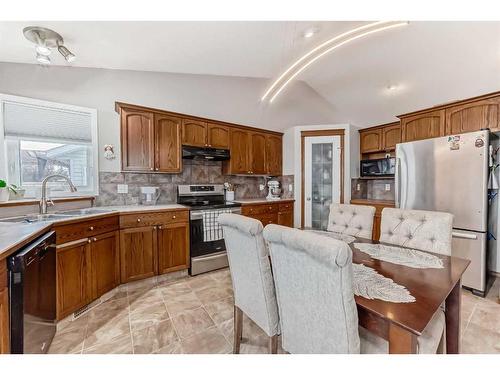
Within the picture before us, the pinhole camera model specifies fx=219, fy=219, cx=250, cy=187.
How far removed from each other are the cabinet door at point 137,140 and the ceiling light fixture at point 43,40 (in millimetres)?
804

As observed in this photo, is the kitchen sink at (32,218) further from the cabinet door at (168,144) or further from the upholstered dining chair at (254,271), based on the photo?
the upholstered dining chair at (254,271)

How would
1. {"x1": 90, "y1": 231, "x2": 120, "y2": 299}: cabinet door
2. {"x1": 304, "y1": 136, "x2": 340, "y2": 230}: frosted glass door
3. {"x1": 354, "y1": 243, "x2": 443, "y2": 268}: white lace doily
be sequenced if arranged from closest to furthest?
{"x1": 354, "y1": 243, "x2": 443, "y2": 268}: white lace doily → {"x1": 90, "y1": 231, "x2": 120, "y2": 299}: cabinet door → {"x1": 304, "y1": 136, "x2": 340, "y2": 230}: frosted glass door

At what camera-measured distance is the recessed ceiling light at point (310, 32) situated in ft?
7.71

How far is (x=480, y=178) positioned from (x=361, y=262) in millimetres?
2022

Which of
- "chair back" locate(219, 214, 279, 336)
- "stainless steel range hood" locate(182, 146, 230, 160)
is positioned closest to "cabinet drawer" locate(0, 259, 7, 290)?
"chair back" locate(219, 214, 279, 336)

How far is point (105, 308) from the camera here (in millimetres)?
2084

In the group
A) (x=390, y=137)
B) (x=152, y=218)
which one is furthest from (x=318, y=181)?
(x=152, y=218)

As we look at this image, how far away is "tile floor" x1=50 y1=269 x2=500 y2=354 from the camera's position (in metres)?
1.59

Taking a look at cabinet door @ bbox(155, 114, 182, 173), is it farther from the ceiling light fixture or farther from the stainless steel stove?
the ceiling light fixture

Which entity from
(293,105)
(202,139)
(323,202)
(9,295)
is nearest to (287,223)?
(323,202)

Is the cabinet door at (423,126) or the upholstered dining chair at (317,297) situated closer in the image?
the upholstered dining chair at (317,297)

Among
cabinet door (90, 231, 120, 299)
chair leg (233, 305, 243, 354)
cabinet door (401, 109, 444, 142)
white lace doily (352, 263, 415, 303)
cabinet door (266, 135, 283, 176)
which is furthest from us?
cabinet door (266, 135, 283, 176)

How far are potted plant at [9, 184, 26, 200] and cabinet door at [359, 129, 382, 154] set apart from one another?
4725 millimetres

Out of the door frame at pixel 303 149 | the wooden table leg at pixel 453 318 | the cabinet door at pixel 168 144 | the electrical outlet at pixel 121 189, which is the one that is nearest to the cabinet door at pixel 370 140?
the door frame at pixel 303 149
